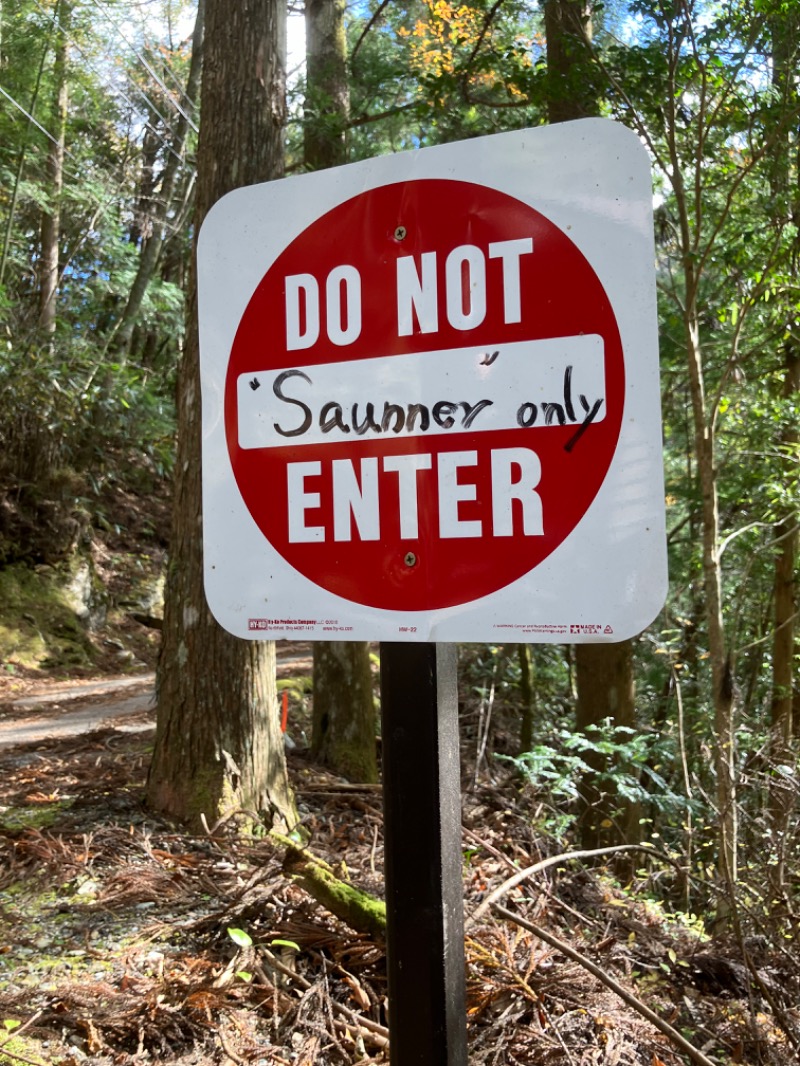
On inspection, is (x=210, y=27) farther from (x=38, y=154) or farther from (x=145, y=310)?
(x=145, y=310)

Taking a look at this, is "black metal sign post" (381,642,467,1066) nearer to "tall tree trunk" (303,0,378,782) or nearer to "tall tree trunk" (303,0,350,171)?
"tall tree trunk" (303,0,378,782)

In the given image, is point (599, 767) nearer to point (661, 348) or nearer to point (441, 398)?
point (661, 348)

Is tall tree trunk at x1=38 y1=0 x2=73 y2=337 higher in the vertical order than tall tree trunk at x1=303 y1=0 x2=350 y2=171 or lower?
higher

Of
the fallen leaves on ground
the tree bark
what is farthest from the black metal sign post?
the tree bark

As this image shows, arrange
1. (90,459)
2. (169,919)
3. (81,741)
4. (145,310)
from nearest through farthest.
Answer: (169,919) → (81,741) → (90,459) → (145,310)

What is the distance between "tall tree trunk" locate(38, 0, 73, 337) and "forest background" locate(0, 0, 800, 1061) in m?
0.08

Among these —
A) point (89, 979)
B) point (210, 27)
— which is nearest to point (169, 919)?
point (89, 979)

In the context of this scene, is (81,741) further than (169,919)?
Yes

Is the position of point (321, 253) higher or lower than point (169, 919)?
higher

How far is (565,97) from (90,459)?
11.1 m

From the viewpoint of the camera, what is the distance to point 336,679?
7148 millimetres

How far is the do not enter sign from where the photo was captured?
129cm

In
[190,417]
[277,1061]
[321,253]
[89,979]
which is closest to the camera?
[321,253]

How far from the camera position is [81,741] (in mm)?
6648
